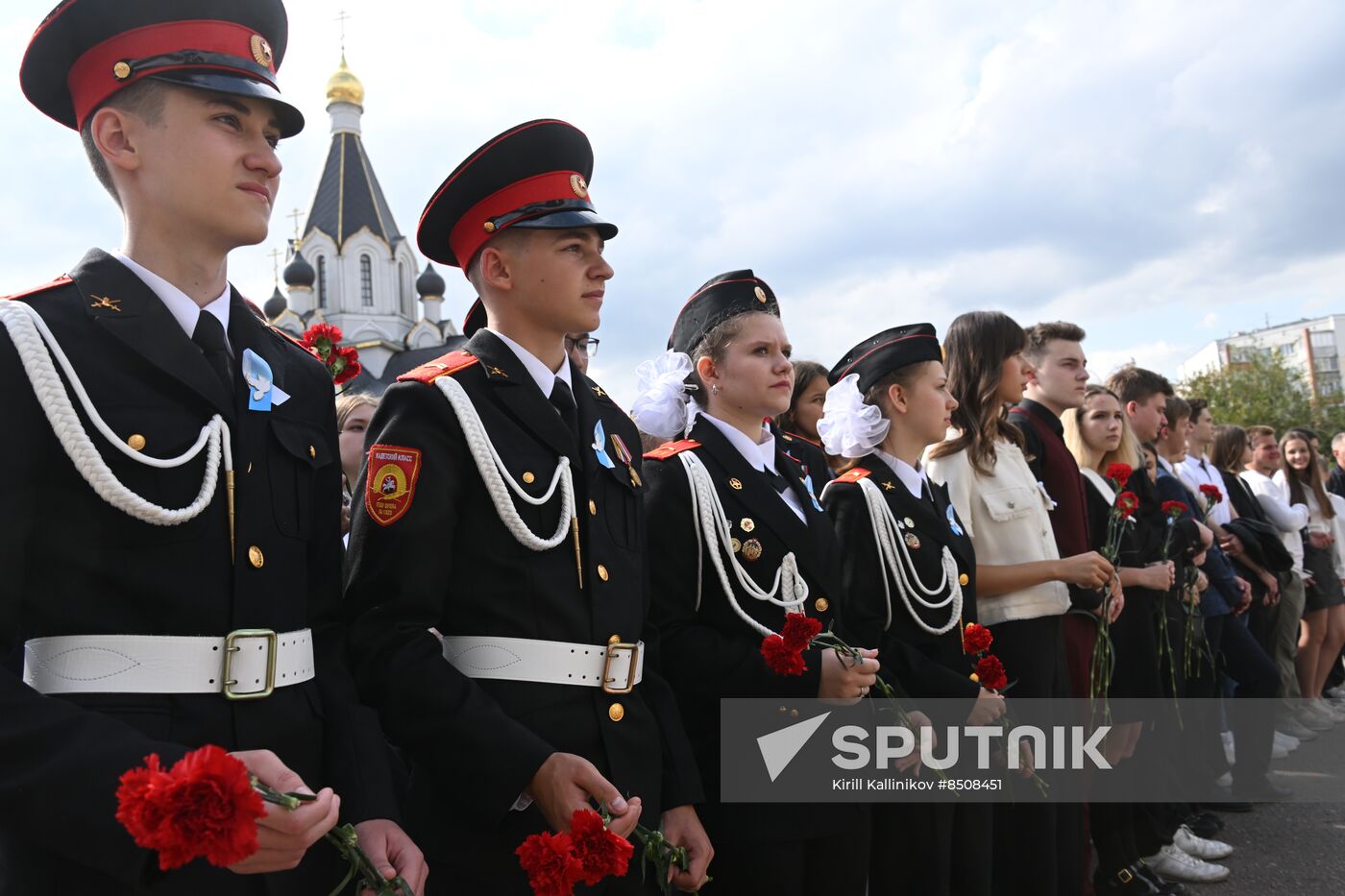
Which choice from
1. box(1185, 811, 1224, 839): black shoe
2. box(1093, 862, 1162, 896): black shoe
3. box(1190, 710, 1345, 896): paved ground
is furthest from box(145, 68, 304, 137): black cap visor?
A: box(1185, 811, 1224, 839): black shoe

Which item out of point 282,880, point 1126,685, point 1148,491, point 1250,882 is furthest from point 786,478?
point 1250,882

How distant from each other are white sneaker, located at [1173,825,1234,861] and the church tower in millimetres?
50075

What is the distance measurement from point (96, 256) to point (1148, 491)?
16.6 ft

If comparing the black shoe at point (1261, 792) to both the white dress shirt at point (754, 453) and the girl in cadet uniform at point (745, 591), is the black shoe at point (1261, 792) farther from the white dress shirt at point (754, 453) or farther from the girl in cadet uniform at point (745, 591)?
the white dress shirt at point (754, 453)

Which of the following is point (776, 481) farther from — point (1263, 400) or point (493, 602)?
point (1263, 400)

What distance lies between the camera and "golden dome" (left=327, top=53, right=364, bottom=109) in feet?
177

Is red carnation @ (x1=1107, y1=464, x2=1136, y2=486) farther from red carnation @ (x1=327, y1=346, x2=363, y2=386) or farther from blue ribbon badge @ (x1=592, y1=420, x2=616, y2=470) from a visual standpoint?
red carnation @ (x1=327, y1=346, x2=363, y2=386)

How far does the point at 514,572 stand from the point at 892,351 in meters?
2.28

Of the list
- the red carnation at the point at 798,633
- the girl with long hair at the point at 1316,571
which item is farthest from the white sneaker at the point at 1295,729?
the red carnation at the point at 798,633

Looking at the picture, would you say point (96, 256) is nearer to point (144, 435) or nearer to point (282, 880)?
point (144, 435)

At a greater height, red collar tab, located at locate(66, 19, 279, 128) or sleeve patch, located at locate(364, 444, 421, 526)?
red collar tab, located at locate(66, 19, 279, 128)

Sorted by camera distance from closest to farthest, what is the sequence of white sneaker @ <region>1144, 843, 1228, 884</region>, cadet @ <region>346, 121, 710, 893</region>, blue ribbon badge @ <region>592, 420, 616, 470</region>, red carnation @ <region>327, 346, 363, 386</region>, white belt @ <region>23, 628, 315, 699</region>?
white belt @ <region>23, 628, 315, 699</region>
cadet @ <region>346, 121, 710, 893</region>
blue ribbon badge @ <region>592, 420, 616, 470</region>
red carnation @ <region>327, 346, 363, 386</region>
white sneaker @ <region>1144, 843, 1228, 884</region>

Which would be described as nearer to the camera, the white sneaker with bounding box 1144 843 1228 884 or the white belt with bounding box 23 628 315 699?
the white belt with bounding box 23 628 315 699

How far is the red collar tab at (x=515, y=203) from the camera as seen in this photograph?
2617mm
